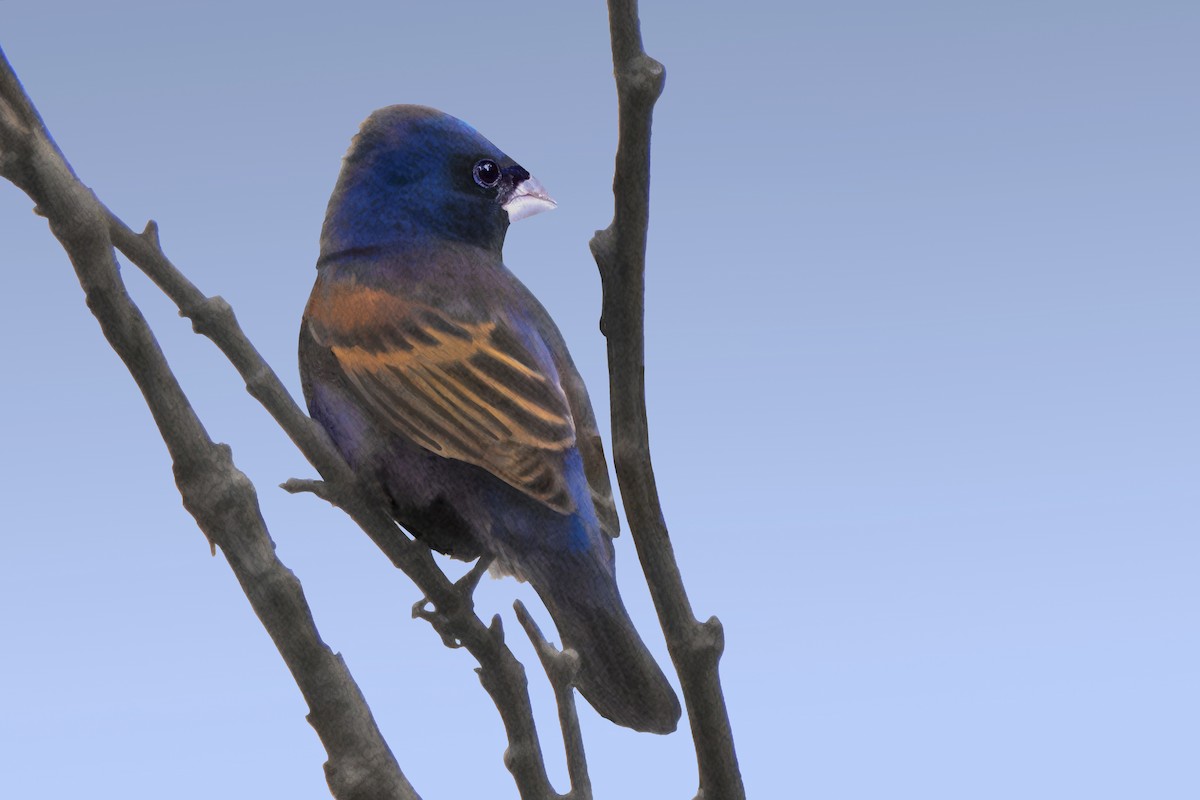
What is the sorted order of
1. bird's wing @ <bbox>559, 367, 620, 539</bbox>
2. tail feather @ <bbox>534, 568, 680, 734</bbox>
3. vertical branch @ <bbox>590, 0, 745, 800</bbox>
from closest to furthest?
vertical branch @ <bbox>590, 0, 745, 800</bbox> → tail feather @ <bbox>534, 568, 680, 734</bbox> → bird's wing @ <bbox>559, 367, 620, 539</bbox>

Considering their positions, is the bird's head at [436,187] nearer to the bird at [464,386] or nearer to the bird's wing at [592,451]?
the bird at [464,386]

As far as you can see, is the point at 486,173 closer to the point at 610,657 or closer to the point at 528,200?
the point at 528,200

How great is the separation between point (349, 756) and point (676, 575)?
0.37m

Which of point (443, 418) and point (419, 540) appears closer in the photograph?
point (443, 418)

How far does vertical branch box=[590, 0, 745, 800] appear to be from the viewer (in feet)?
3.72

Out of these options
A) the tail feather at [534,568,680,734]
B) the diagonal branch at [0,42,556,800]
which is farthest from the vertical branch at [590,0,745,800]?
the diagonal branch at [0,42,556,800]

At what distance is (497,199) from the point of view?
1.51 metres

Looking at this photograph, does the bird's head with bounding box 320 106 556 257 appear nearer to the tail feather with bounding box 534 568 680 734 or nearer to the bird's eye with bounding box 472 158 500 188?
the bird's eye with bounding box 472 158 500 188

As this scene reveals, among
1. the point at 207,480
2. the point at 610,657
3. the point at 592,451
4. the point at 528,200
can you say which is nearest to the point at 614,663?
the point at 610,657

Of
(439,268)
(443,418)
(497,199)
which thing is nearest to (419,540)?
(443,418)

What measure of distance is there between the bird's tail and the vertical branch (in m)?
0.03

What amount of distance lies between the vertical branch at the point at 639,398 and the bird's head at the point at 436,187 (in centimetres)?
35

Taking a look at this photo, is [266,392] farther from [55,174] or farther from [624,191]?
[624,191]

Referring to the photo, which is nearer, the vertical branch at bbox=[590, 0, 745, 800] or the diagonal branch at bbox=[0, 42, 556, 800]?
the vertical branch at bbox=[590, 0, 745, 800]
